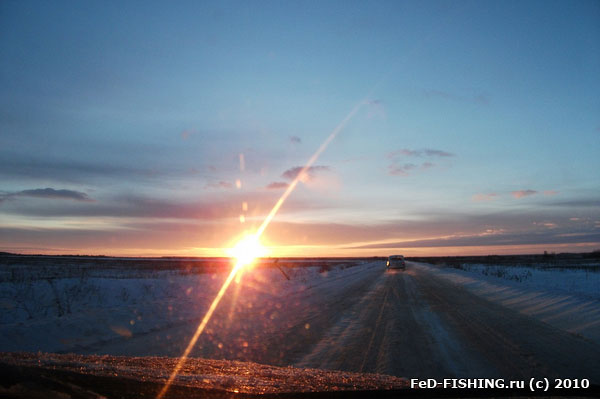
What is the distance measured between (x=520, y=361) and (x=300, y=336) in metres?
4.36

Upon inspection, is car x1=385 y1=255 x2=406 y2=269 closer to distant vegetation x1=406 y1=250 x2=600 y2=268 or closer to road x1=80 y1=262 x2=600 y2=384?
distant vegetation x1=406 y1=250 x2=600 y2=268

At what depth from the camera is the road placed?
21.4ft

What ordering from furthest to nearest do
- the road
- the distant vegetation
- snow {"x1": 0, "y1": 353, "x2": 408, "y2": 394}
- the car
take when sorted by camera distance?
the distant vegetation < the car < the road < snow {"x1": 0, "y1": 353, "x2": 408, "y2": 394}

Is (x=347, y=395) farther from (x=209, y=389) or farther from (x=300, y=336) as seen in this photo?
(x=300, y=336)

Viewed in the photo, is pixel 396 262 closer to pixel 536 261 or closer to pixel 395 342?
pixel 395 342

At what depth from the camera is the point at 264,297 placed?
19.7 meters

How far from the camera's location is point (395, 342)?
8.48 meters

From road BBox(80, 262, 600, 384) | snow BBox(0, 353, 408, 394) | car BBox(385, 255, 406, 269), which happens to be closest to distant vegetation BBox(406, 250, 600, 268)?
car BBox(385, 255, 406, 269)

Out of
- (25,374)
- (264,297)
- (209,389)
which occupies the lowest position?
(264,297)

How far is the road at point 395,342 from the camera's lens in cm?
651

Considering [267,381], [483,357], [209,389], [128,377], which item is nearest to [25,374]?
[128,377]

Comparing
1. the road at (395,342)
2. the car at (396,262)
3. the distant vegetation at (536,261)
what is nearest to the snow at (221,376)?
the road at (395,342)

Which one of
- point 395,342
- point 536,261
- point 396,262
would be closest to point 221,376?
point 395,342

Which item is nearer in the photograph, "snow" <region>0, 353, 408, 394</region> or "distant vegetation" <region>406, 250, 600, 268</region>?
"snow" <region>0, 353, 408, 394</region>
